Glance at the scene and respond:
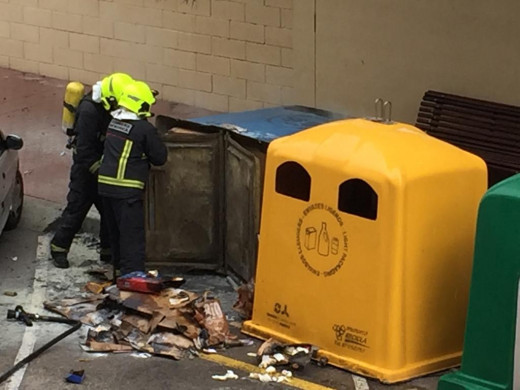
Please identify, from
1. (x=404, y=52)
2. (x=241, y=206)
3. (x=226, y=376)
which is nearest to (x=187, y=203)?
(x=241, y=206)

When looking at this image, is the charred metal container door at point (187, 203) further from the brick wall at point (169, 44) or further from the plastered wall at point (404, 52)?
the brick wall at point (169, 44)

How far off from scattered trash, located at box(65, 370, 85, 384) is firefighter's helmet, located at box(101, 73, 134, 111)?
2.21 meters

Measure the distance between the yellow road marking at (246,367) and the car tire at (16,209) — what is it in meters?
3.18

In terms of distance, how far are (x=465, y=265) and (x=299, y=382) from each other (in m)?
1.36

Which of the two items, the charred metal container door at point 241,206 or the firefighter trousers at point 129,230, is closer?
the charred metal container door at point 241,206

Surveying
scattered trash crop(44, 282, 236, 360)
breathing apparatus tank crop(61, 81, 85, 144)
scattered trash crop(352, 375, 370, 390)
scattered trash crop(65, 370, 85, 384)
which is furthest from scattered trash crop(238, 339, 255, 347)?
breathing apparatus tank crop(61, 81, 85, 144)

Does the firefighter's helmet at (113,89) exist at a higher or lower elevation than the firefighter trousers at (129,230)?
higher

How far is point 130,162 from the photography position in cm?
834

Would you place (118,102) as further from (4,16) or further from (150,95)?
(4,16)

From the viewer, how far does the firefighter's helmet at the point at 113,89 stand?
8344mm

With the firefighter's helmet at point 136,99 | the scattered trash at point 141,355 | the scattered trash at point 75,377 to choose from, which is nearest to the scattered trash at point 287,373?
the scattered trash at point 141,355

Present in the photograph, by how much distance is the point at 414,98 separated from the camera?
1088 cm

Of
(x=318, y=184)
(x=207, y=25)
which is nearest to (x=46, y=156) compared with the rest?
(x=207, y=25)

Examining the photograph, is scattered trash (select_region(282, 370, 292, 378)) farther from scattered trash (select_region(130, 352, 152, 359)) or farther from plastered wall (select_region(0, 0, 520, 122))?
plastered wall (select_region(0, 0, 520, 122))
